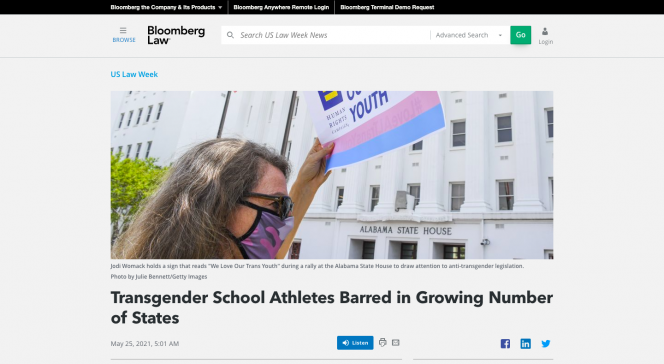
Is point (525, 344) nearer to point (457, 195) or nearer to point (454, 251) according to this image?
point (454, 251)

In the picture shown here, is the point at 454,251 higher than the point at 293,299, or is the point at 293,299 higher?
the point at 293,299

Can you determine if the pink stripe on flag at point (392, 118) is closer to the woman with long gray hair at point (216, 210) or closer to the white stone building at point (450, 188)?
the woman with long gray hair at point (216, 210)

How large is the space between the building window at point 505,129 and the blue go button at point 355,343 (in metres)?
13.7

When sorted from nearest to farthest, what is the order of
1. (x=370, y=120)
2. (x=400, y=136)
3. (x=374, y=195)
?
(x=400, y=136) < (x=370, y=120) < (x=374, y=195)

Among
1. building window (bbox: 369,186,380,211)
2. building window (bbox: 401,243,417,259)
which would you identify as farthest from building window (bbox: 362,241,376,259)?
building window (bbox: 369,186,380,211)

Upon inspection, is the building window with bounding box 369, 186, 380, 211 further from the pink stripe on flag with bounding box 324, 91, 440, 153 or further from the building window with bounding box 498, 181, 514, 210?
the pink stripe on flag with bounding box 324, 91, 440, 153

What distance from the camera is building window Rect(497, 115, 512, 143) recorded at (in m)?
13.8

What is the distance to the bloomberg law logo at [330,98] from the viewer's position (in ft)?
8.11

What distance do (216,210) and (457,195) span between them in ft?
44.0

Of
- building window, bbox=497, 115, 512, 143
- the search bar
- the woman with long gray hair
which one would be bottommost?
the woman with long gray hair

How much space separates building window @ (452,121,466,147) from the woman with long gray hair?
45.3 feet

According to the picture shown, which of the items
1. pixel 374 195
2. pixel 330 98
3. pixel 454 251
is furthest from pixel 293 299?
A: pixel 374 195

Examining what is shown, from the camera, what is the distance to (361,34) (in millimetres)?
2713

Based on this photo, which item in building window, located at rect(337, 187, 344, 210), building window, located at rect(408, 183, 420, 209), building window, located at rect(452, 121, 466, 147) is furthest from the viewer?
building window, located at rect(337, 187, 344, 210)
